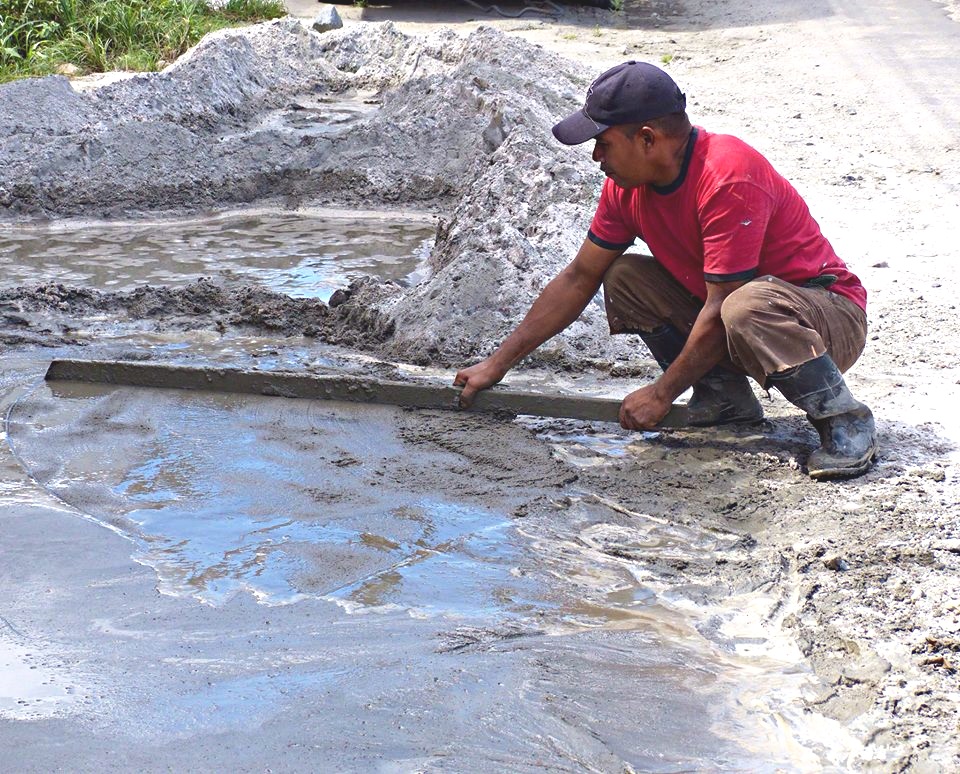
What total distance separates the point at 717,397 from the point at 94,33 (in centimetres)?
839

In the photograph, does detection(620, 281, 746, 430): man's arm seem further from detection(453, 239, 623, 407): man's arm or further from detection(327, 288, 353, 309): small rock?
detection(327, 288, 353, 309): small rock

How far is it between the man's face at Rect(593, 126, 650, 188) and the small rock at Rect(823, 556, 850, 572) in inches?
47.3

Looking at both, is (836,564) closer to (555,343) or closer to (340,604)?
(340,604)

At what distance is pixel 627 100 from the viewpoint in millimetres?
3127

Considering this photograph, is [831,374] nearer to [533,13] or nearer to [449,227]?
[449,227]

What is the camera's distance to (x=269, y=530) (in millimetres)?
3172

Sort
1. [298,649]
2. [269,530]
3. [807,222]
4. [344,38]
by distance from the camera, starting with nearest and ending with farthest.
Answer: [298,649] < [269,530] < [807,222] < [344,38]

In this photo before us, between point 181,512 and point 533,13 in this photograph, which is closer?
point 181,512

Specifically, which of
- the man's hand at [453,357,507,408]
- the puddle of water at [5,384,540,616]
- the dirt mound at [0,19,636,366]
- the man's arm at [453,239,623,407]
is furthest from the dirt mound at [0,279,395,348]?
the man's arm at [453,239,623,407]

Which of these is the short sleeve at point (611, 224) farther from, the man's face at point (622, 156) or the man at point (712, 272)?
the man's face at point (622, 156)

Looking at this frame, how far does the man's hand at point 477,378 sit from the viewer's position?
3.75 meters

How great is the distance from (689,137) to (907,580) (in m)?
1.37

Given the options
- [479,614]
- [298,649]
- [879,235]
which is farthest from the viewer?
[879,235]

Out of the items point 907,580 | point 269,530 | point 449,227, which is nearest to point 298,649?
point 269,530
